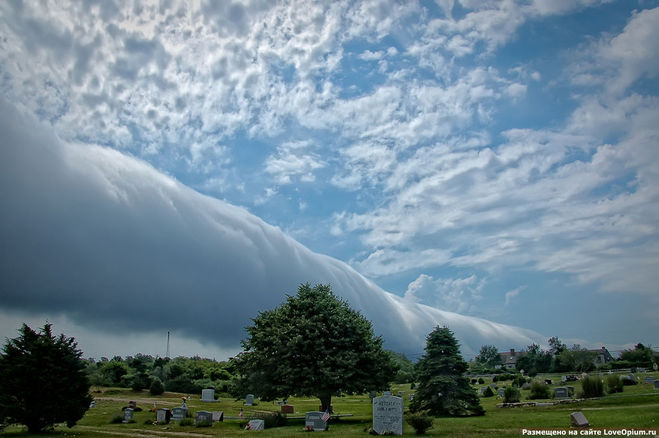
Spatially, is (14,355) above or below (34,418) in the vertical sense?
above

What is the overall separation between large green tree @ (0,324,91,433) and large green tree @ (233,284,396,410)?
38.0 feet

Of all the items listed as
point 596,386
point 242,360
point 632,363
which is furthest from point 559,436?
point 632,363

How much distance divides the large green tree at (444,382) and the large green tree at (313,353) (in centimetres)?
274

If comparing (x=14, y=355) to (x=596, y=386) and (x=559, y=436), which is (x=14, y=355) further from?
(x=596, y=386)

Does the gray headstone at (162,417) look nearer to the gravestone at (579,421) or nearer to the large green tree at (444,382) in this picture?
the large green tree at (444,382)

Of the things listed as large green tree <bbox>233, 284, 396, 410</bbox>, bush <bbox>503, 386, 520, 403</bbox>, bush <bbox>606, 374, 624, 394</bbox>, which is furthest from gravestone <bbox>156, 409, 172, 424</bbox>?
bush <bbox>606, 374, 624, 394</bbox>

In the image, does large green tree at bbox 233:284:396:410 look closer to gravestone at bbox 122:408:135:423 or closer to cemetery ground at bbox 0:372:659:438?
cemetery ground at bbox 0:372:659:438

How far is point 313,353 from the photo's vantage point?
3422cm

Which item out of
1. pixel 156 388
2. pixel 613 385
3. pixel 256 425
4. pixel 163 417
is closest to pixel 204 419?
pixel 163 417

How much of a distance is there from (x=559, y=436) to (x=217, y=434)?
17563 mm

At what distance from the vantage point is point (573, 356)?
95.1 m

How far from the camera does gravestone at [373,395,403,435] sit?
23.8 meters

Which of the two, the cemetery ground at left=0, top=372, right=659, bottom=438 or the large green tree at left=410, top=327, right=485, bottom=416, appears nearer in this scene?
the cemetery ground at left=0, top=372, right=659, bottom=438

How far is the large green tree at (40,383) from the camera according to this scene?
27344 mm
